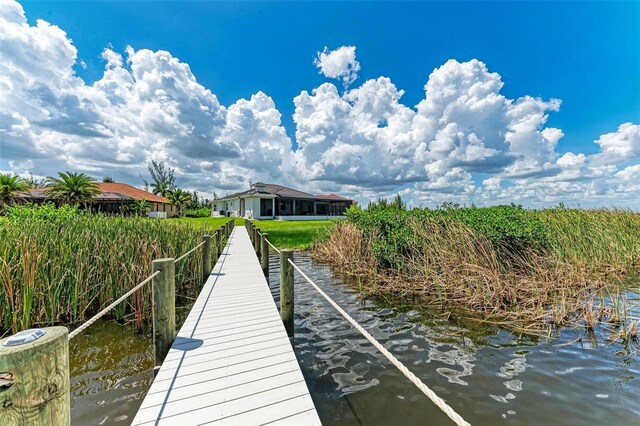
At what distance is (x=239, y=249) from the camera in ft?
38.3

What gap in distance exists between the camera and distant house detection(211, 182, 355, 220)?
34.1m

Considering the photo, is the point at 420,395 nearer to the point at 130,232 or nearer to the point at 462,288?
the point at 462,288

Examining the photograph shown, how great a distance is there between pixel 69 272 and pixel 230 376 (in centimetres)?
419

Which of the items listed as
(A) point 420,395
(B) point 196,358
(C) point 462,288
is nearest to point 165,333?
(B) point 196,358

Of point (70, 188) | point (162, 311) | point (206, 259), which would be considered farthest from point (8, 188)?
point (162, 311)

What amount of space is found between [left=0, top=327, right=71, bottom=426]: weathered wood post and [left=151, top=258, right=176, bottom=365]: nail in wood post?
2.46 m

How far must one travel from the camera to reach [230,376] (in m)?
2.95

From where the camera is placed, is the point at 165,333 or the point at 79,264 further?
the point at 79,264

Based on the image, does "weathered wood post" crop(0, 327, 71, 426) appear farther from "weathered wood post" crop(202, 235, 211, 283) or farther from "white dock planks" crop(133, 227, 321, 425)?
"weathered wood post" crop(202, 235, 211, 283)

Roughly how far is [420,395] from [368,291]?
429 centimetres

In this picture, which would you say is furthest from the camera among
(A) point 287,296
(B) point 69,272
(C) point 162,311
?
(B) point 69,272

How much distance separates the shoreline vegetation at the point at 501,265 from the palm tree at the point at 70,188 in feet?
91.9

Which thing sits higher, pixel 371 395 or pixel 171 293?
pixel 171 293

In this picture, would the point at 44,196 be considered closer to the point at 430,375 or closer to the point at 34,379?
the point at 34,379
